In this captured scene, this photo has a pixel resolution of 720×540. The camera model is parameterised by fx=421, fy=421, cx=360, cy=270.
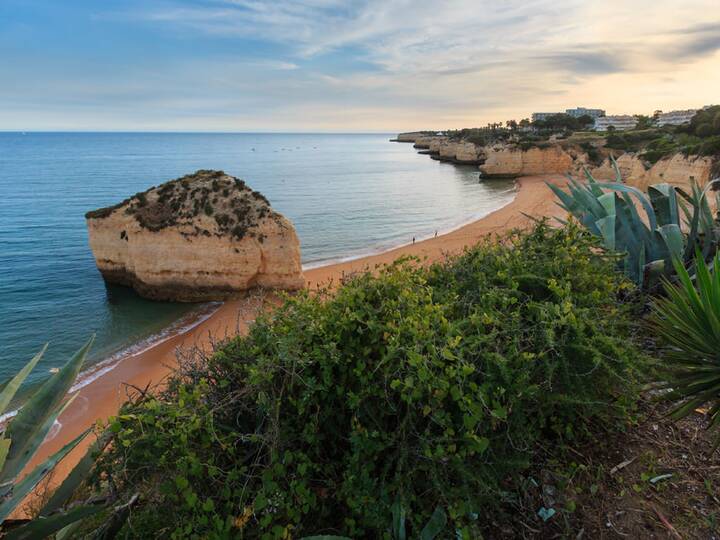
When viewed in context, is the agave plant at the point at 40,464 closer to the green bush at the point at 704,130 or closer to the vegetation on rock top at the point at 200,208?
the vegetation on rock top at the point at 200,208

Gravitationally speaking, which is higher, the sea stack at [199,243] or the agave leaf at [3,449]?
the agave leaf at [3,449]

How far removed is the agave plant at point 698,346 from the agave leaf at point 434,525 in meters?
1.89

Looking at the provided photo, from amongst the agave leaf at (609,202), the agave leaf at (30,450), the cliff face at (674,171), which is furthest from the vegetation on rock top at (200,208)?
the cliff face at (674,171)

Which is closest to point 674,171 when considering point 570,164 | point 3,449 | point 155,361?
point 570,164

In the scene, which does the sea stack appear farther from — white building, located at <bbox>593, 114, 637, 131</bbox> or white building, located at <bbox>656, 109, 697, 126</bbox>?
white building, located at <bbox>593, 114, 637, 131</bbox>

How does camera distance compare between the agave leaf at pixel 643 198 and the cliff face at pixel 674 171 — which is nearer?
the agave leaf at pixel 643 198

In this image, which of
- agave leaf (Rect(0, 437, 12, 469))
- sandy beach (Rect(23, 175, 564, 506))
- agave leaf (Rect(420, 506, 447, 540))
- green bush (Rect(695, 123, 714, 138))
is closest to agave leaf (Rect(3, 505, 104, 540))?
agave leaf (Rect(0, 437, 12, 469))

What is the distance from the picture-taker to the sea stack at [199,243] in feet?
64.1

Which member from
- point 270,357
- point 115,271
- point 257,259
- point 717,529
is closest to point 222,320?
point 257,259

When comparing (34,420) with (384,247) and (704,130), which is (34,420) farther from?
(704,130)

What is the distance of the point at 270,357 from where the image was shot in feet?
9.86

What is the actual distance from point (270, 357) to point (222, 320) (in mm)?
15695

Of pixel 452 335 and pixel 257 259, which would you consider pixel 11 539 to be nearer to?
pixel 452 335

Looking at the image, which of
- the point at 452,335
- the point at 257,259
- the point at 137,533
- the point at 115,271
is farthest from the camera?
the point at 115,271
